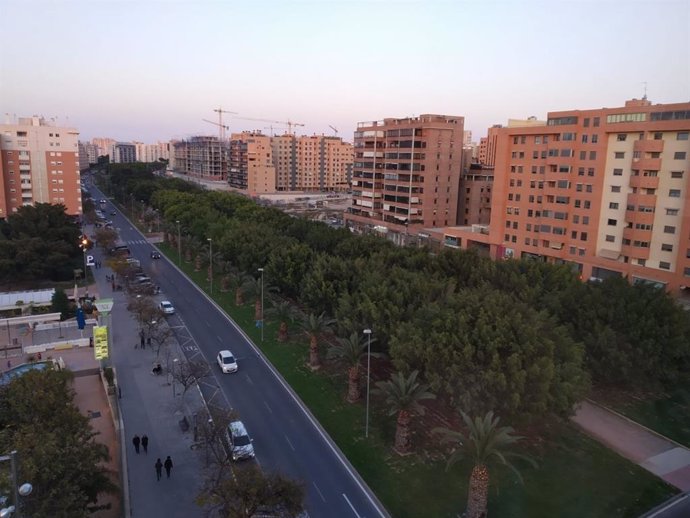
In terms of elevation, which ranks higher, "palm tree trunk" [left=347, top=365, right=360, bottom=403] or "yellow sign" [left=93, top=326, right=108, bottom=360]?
"yellow sign" [left=93, top=326, right=108, bottom=360]

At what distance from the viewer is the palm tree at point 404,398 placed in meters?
22.8

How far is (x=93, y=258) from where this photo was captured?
64000mm

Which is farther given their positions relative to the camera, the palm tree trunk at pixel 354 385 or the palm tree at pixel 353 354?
the palm tree trunk at pixel 354 385

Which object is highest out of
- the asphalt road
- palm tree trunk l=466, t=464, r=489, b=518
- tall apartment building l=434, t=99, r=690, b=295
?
tall apartment building l=434, t=99, r=690, b=295

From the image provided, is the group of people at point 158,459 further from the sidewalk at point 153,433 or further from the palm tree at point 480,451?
the palm tree at point 480,451

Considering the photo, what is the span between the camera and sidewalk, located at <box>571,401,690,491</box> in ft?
73.8

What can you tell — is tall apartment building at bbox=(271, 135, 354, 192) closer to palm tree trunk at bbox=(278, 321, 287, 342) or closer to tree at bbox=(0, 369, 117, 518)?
palm tree trunk at bbox=(278, 321, 287, 342)

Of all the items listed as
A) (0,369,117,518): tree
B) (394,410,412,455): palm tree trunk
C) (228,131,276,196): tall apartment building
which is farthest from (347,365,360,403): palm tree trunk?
(228,131,276,196): tall apartment building

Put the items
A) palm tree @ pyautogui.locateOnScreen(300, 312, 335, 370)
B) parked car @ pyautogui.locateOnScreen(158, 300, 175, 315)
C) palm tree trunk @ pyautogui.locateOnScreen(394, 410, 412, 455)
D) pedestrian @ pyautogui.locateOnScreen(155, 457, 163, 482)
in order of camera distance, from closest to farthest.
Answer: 1. pedestrian @ pyautogui.locateOnScreen(155, 457, 163, 482)
2. palm tree trunk @ pyautogui.locateOnScreen(394, 410, 412, 455)
3. palm tree @ pyautogui.locateOnScreen(300, 312, 335, 370)
4. parked car @ pyautogui.locateOnScreen(158, 300, 175, 315)

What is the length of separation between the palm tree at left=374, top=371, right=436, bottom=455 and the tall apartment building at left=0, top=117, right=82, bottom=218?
226 feet

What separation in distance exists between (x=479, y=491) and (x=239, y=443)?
1055cm

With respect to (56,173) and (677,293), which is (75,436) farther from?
(56,173)

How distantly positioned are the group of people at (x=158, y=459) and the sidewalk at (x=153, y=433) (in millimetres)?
225

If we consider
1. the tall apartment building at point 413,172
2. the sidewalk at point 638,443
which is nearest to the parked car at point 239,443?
the sidewalk at point 638,443
